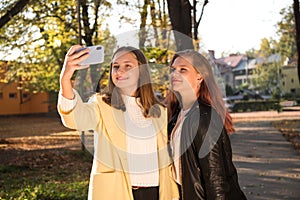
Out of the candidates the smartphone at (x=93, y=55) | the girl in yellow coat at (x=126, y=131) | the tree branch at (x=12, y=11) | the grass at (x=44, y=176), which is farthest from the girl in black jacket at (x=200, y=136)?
the tree branch at (x=12, y=11)

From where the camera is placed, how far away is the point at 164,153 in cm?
270

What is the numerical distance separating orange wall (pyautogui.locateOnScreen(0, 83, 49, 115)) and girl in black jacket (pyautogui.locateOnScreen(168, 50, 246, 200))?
37.1 metres

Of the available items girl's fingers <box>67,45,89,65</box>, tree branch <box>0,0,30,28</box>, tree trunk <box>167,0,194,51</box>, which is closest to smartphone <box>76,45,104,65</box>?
girl's fingers <box>67,45,89,65</box>

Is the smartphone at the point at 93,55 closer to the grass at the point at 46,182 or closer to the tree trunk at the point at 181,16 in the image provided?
the grass at the point at 46,182

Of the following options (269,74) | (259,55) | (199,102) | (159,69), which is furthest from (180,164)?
(259,55)

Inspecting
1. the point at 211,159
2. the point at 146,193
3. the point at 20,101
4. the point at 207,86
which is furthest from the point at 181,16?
the point at 20,101

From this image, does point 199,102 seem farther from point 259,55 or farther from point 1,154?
point 259,55

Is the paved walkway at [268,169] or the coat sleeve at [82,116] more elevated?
the coat sleeve at [82,116]

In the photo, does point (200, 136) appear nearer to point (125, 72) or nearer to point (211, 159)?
point (211, 159)

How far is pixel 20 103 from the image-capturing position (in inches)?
1602

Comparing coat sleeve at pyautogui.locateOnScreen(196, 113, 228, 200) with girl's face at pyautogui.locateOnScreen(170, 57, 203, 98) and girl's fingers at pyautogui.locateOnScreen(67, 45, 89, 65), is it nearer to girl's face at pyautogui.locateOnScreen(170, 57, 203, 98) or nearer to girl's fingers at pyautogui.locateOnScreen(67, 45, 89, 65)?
girl's face at pyautogui.locateOnScreen(170, 57, 203, 98)

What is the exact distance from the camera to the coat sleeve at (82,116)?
7.77 ft

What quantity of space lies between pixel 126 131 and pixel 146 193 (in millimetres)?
404

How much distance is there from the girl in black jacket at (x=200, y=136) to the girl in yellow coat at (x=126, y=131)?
12cm
